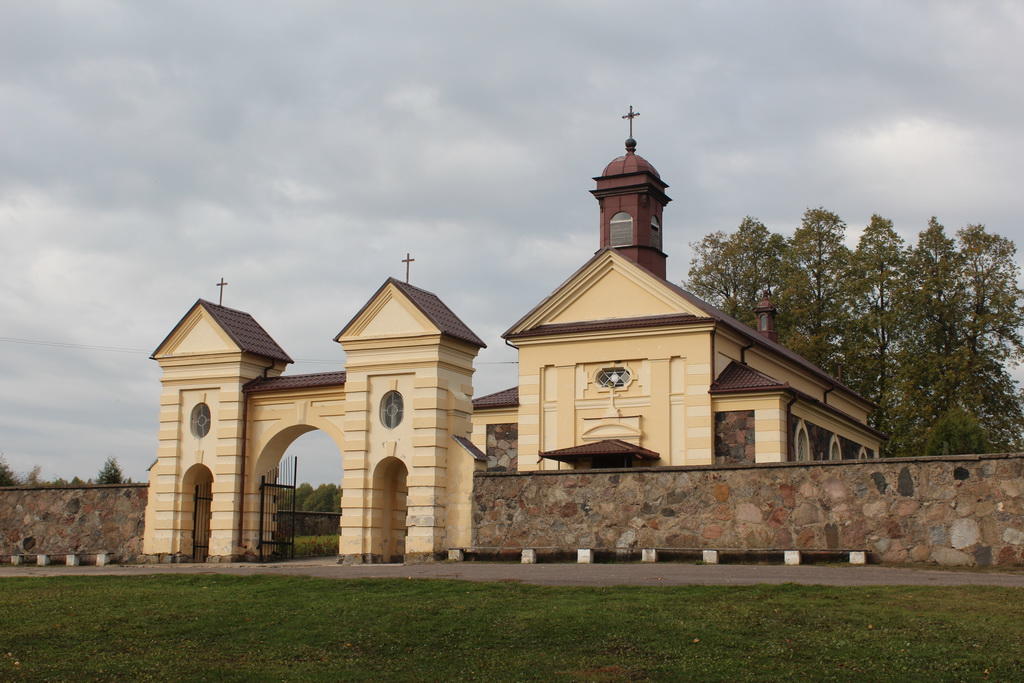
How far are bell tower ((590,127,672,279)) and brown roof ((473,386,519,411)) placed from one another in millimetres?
5257

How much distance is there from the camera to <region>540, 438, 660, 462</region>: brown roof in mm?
29047

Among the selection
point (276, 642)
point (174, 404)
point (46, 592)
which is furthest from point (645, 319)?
point (276, 642)

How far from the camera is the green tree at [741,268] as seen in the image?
166ft

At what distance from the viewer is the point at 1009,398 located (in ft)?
141

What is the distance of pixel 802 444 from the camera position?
31844 mm

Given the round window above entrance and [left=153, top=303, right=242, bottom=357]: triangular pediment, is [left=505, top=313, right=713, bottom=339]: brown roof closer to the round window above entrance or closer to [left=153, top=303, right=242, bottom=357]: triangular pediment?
the round window above entrance

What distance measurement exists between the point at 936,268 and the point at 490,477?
90.6 feet

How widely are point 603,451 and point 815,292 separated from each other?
22169mm

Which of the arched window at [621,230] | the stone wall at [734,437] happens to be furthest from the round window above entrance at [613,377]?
the arched window at [621,230]

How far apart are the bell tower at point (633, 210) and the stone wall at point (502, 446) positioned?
20.3ft

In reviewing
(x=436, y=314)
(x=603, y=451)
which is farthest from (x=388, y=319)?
(x=603, y=451)

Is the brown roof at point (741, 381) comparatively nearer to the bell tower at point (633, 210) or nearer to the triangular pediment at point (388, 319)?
the bell tower at point (633, 210)

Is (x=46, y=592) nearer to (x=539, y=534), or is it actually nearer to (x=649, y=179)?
(x=539, y=534)

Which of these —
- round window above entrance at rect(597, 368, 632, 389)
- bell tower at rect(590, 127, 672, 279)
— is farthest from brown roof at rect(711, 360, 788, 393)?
bell tower at rect(590, 127, 672, 279)
